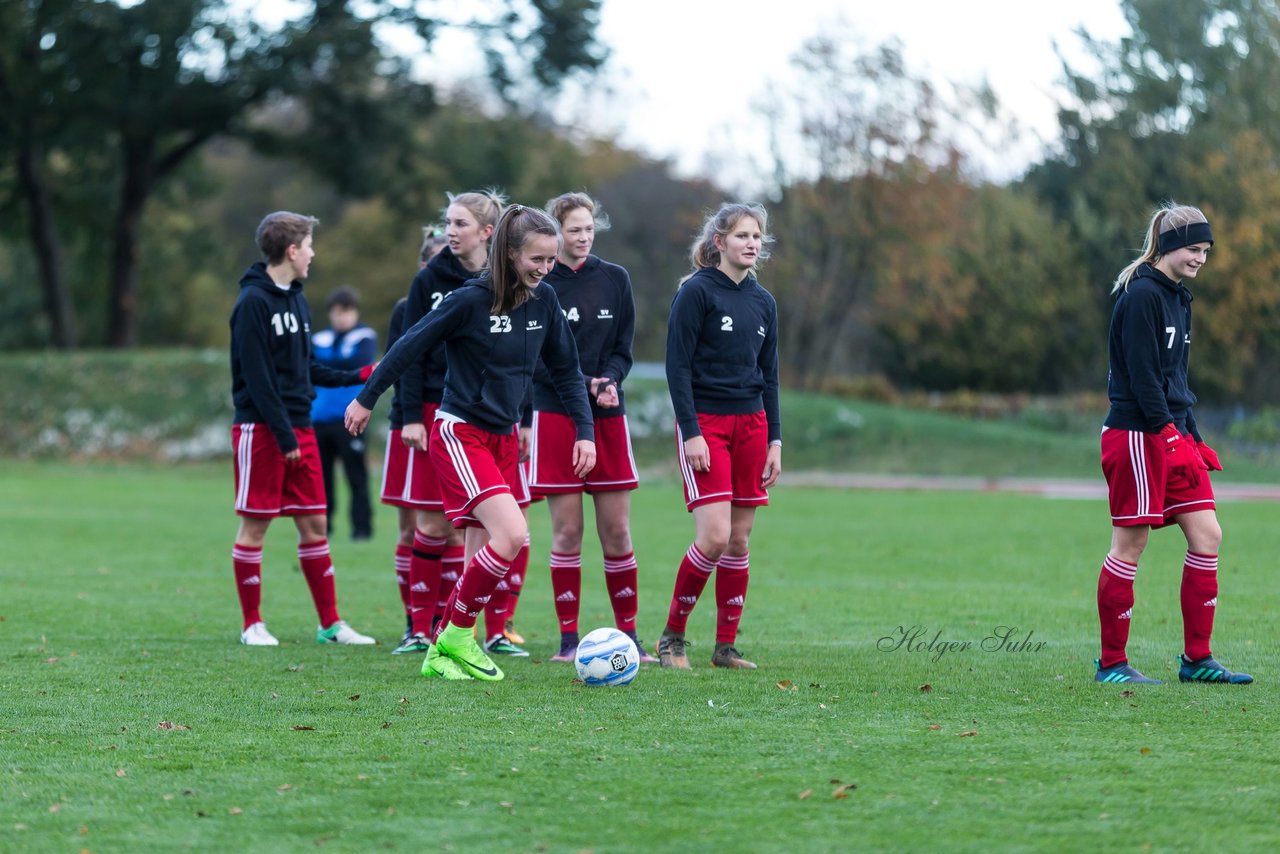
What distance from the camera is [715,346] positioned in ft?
24.0

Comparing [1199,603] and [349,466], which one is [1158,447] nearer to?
[1199,603]

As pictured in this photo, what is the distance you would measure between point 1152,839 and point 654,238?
51.8 meters

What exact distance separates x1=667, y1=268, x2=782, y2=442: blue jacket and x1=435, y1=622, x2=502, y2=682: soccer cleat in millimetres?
1404

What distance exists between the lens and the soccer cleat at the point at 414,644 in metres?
8.03

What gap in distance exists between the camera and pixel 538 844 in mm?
4215

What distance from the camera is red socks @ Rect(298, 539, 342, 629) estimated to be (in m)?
8.39

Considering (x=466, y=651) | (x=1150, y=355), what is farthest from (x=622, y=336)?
(x=1150, y=355)

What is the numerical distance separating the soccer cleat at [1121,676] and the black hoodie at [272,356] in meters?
4.22

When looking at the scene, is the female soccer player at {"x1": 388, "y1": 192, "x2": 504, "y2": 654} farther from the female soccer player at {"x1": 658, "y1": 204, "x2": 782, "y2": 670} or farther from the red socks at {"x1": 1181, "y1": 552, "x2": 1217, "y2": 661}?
the red socks at {"x1": 1181, "y1": 552, "x2": 1217, "y2": 661}

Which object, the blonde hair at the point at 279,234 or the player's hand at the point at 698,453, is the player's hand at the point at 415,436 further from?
the blonde hair at the point at 279,234

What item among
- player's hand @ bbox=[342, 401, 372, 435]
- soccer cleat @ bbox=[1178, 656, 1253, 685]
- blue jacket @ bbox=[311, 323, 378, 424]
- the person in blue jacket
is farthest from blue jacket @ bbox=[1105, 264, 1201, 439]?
the person in blue jacket

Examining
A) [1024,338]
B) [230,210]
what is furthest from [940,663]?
[230,210]

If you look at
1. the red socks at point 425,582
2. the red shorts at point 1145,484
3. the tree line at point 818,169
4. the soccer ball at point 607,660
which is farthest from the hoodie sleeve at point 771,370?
the tree line at point 818,169

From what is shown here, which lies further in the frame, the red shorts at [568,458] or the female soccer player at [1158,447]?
the red shorts at [568,458]
